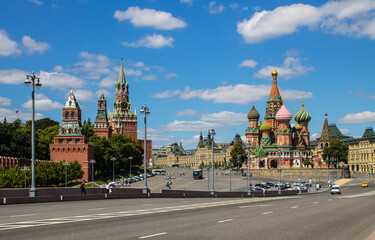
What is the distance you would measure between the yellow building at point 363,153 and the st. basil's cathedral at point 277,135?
66.6 ft

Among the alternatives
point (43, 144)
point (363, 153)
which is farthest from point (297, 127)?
point (43, 144)

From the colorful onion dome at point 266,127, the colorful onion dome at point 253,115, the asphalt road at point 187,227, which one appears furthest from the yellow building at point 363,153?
the asphalt road at point 187,227


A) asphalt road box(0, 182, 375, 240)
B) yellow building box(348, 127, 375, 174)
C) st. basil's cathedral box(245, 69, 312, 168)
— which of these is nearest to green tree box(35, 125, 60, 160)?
st. basil's cathedral box(245, 69, 312, 168)

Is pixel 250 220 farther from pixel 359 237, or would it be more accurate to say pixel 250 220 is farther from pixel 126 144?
pixel 126 144

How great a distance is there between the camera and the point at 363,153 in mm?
169500

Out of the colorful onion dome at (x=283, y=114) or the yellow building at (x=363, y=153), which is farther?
the yellow building at (x=363, y=153)

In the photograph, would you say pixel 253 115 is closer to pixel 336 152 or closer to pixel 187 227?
pixel 336 152

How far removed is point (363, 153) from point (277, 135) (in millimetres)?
34911

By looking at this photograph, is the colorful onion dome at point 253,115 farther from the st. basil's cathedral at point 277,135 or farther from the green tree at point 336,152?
the green tree at point 336,152

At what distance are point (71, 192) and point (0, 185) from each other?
39424mm

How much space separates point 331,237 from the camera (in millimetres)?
15820

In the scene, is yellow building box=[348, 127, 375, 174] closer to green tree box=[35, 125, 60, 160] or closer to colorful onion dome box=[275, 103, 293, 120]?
colorful onion dome box=[275, 103, 293, 120]

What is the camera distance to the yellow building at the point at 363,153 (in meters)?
163

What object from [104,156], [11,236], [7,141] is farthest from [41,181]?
[11,236]
